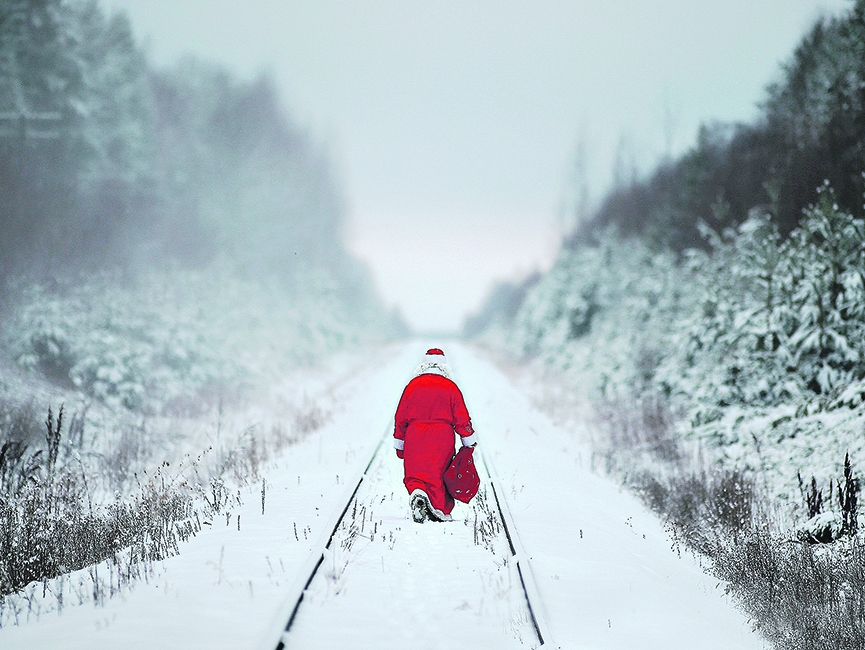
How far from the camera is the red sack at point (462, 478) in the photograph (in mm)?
6031

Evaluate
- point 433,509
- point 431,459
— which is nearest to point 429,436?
point 431,459

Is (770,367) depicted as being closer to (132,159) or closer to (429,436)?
(429,436)

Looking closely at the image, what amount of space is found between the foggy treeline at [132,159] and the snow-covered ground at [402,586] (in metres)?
12.7

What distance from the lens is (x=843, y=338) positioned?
26.8 ft

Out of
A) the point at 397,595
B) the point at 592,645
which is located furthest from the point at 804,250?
the point at 397,595

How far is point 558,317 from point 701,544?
81.0 feet

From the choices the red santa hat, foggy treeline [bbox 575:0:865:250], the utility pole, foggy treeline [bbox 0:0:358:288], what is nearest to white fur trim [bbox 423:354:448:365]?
the red santa hat

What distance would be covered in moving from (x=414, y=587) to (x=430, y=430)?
1.99m

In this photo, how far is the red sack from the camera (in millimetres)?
6031

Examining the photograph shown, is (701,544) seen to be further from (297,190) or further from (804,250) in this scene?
(297,190)

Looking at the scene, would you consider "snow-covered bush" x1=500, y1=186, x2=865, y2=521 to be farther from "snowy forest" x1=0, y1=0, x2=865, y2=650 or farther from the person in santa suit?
the person in santa suit

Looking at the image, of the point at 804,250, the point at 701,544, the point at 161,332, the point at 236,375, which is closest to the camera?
the point at 701,544

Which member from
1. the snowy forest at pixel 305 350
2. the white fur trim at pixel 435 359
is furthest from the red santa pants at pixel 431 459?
the white fur trim at pixel 435 359

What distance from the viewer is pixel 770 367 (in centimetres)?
945
